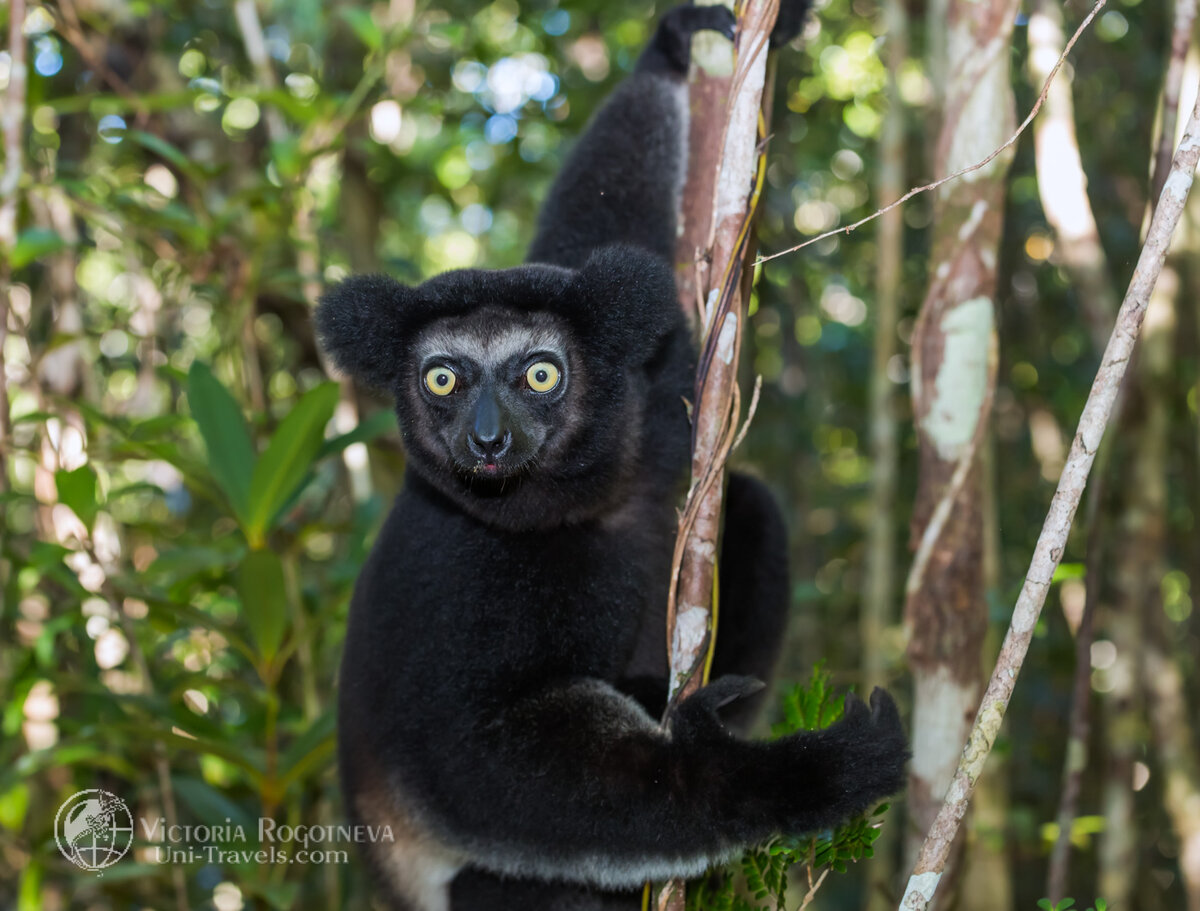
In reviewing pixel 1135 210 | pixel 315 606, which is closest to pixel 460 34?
pixel 315 606

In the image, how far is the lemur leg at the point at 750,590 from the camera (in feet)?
10.8

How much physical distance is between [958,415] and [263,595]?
2005 mm

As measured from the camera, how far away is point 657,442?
3125mm

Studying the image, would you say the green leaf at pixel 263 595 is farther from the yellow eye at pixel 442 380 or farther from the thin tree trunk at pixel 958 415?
the thin tree trunk at pixel 958 415

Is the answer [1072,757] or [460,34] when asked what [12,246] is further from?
[1072,757]

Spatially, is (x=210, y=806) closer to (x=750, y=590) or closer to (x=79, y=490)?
(x=79, y=490)

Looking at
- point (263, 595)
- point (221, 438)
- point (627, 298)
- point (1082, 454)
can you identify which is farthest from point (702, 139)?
point (263, 595)

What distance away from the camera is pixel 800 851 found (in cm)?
207

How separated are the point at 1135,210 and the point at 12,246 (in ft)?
19.2

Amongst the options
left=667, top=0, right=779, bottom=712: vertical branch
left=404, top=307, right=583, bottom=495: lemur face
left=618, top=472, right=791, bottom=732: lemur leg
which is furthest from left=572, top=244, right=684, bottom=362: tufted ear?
left=618, top=472, right=791, bottom=732: lemur leg

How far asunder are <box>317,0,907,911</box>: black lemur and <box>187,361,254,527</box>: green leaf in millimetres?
480

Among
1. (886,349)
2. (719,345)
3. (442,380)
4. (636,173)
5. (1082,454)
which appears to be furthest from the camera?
(886,349)

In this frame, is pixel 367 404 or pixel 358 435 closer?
pixel 358 435

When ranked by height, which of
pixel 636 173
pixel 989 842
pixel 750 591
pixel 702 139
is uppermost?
pixel 636 173
